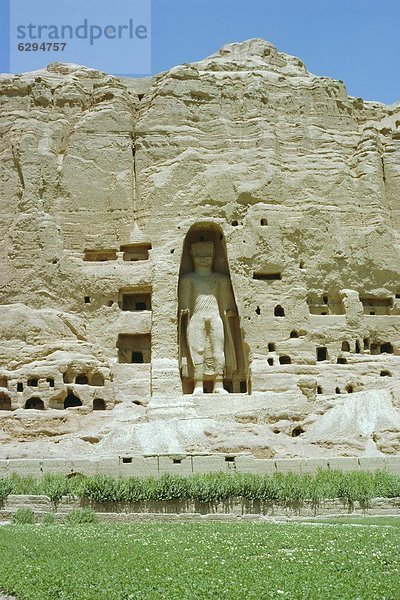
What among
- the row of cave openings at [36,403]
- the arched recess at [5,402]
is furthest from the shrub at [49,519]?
the arched recess at [5,402]

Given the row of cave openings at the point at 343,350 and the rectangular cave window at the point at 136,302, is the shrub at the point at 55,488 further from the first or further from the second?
the rectangular cave window at the point at 136,302

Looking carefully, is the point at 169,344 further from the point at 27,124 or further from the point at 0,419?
the point at 27,124

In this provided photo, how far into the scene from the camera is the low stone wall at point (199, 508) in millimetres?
22156

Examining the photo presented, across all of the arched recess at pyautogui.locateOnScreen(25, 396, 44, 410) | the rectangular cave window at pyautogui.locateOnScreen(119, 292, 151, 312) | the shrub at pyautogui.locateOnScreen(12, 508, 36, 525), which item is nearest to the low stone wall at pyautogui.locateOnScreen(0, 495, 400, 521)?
the shrub at pyautogui.locateOnScreen(12, 508, 36, 525)

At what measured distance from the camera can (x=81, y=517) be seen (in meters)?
21.3

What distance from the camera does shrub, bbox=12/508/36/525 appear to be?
843 inches

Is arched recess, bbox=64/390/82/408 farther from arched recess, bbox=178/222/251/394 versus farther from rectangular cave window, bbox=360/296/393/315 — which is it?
rectangular cave window, bbox=360/296/393/315

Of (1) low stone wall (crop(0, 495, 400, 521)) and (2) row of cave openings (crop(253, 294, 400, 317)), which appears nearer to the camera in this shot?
(1) low stone wall (crop(0, 495, 400, 521))

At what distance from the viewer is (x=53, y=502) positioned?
22.9 metres

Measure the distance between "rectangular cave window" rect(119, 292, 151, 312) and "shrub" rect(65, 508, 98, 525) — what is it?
19384mm

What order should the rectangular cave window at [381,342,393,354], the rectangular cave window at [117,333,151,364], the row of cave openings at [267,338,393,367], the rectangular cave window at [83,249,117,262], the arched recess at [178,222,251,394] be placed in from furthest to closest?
the rectangular cave window at [83,249,117,262]
the rectangular cave window at [381,342,393,354]
the rectangular cave window at [117,333,151,364]
the arched recess at [178,222,251,394]
the row of cave openings at [267,338,393,367]

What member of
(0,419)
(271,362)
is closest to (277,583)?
(0,419)

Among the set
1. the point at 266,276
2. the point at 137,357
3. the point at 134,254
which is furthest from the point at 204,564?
the point at 134,254

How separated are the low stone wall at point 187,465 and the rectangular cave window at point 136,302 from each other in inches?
568
